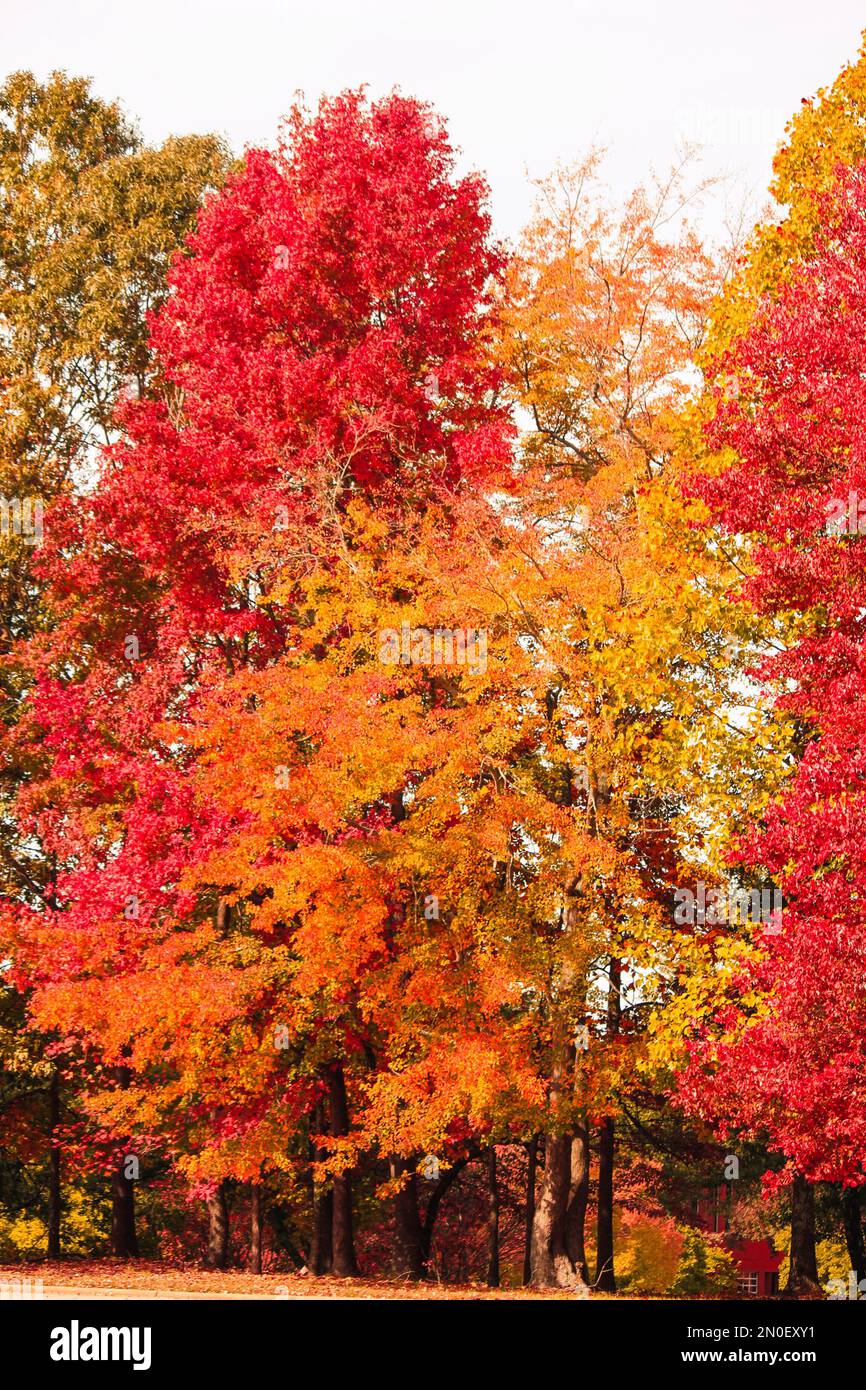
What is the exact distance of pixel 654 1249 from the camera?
5272cm

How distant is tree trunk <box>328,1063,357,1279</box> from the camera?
25.8 m

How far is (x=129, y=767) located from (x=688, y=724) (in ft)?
33.6

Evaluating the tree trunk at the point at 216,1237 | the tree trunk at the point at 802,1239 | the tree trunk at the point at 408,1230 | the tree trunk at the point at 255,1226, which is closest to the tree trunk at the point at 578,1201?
the tree trunk at the point at 408,1230

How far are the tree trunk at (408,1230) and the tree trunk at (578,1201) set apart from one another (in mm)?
2873

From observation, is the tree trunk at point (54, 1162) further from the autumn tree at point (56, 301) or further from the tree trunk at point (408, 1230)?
the tree trunk at point (408, 1230)

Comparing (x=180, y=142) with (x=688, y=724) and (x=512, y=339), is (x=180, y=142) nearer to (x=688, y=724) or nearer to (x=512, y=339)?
(x=512, y=339)

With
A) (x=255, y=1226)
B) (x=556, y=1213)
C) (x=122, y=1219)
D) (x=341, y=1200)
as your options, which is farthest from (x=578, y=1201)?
(x=122, y=1219)

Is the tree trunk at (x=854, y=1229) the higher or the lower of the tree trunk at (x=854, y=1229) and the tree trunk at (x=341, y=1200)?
the lower

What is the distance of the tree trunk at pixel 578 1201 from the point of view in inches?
925

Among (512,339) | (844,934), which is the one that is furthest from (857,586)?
(512,339)

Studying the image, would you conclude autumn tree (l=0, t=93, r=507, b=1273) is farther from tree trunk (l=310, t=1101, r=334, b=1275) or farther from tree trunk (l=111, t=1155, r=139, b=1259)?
tree trunk (l=310, t=1101, r=334, b=1275)

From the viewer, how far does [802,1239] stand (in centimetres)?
2823

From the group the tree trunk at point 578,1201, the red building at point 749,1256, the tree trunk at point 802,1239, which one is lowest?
the red building at point 749,1256

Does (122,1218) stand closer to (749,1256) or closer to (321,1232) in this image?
(321,1232)
